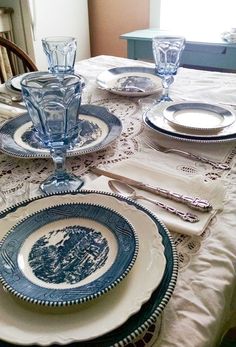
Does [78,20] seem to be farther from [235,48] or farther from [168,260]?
[168,260]

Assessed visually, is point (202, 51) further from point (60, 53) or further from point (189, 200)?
point (189, 200)

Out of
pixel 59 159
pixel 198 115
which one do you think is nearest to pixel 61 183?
pixel 59 159

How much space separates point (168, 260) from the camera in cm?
43

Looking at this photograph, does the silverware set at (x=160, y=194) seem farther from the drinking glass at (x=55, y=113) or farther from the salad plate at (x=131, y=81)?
the salad plate at (x=131, y=81)

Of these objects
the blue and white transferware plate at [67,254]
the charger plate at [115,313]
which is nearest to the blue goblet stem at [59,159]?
the blue and white transferware plate at [67,254]

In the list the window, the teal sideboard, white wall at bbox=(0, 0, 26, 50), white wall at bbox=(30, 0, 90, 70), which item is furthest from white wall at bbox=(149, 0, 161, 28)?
white wall at bbox=(0, 0, 26, 50)

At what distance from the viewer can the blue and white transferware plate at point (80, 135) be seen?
2.35ft

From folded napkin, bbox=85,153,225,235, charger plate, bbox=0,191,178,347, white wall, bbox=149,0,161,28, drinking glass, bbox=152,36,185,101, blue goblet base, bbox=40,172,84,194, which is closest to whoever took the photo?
charger plate, bbox=0,191,178,347

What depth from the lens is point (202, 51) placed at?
6.77ft

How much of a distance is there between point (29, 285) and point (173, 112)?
1.96ft

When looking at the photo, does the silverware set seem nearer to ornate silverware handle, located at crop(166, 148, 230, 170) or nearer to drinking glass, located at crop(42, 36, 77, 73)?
ornate silverware handle, located at crop(166, 148, 230, 170)

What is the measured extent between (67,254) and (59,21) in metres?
2.34

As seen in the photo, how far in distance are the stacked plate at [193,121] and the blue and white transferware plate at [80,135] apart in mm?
99

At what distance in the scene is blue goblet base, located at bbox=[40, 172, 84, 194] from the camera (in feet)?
2.06
